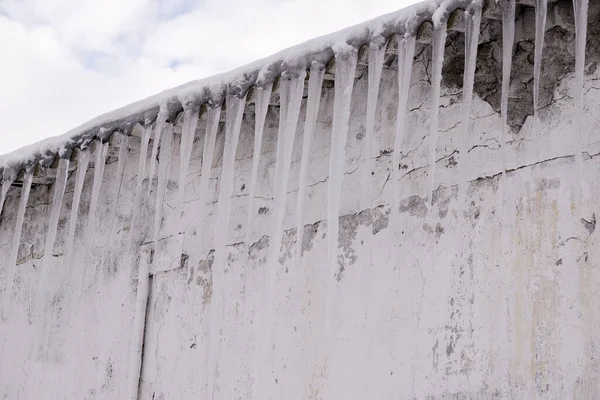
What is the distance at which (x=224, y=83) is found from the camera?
4090 mm

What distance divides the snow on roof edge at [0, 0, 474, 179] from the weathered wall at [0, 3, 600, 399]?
0.94 ft

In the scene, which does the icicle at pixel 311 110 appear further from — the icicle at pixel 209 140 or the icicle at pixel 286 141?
the icicle at pixel 209 140

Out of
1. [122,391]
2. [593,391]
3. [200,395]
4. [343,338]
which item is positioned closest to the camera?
[593,391]

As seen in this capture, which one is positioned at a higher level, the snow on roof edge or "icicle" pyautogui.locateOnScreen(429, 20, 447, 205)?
the snow on roof edge

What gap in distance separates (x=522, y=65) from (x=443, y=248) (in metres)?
0.72

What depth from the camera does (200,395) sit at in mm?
4434

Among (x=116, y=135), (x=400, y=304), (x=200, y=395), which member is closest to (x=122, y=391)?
(x=200, y=395)

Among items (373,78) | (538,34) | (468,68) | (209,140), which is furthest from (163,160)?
(538,34)

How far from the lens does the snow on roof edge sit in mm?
3463

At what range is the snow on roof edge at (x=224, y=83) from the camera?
346cm

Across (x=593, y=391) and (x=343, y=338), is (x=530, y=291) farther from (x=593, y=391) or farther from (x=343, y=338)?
(x=343, y=338)

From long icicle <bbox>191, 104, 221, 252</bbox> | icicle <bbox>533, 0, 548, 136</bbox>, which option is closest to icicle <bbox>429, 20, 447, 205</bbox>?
icicle <bbox>533, 0, 548, 136</bbox>

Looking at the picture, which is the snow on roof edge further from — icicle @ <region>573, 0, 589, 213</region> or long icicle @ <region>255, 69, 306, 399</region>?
icicle @ <region>573, 0, 589, 213</region>

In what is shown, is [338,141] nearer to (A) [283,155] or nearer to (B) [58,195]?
(A) [283,155]
